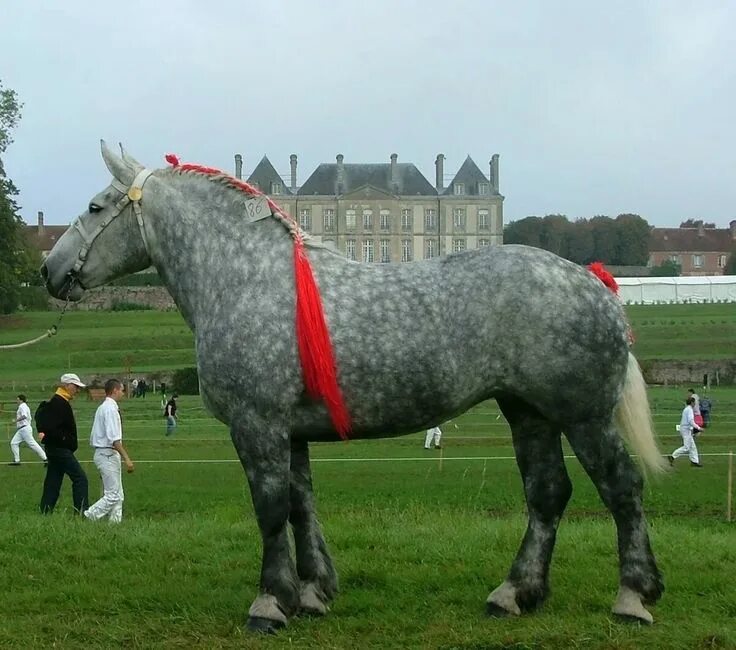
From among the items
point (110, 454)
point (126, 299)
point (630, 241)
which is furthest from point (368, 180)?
A: point (110, 454)

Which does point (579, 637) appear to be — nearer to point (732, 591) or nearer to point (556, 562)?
point (732, 591)

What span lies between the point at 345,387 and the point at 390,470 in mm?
18911

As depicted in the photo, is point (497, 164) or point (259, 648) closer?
point (259, 648)

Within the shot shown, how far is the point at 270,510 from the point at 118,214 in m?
2.15

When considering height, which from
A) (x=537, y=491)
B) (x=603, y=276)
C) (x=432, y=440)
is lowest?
(x=432, y=440)

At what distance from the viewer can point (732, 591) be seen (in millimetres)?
7082

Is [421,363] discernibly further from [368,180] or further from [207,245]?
[368,180]

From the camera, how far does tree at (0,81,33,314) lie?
65.4 metres

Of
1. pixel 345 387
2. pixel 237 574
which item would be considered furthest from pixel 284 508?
pixel 237 574

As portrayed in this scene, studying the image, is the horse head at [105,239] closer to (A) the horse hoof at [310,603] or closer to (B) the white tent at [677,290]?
(A) the horse hoof at [310,603]

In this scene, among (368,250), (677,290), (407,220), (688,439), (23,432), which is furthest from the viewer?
(407,220)

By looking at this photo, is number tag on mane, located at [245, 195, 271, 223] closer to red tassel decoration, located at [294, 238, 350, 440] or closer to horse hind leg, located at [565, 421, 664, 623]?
red tassel decoration, located at [294, 238, 350, 440]

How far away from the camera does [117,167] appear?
729 cm

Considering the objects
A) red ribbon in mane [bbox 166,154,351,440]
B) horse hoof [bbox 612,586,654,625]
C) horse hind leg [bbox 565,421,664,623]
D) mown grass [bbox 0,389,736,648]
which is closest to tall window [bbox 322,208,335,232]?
mown grass [bbox 0,389,736,648]
